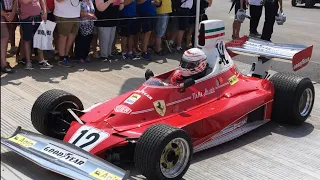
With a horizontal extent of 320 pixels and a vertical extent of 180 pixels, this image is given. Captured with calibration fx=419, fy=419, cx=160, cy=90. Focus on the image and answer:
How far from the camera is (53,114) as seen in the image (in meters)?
4.56

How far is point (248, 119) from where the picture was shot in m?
5.24

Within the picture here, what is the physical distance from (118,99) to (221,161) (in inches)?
53.9

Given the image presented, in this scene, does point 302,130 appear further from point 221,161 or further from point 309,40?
point 309,40

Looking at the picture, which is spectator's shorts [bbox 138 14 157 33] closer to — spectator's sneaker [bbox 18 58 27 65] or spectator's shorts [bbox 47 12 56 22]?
spectator's shorts [bbox 47 12 56 22]

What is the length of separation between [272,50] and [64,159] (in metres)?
3.80

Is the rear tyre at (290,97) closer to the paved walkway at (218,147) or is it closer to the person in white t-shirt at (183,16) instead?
the paved walkway at (218,147)

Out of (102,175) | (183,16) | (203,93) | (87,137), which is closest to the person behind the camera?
(102,175)

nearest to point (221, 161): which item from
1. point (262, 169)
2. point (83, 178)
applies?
point (262, 169)

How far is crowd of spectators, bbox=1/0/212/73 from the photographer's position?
731cm

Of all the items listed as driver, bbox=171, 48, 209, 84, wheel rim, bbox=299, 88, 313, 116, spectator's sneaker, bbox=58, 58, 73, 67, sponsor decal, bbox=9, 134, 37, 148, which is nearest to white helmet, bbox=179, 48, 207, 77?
driver, bbox=171, 48, 209, 84

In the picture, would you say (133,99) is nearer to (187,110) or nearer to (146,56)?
(187,110)

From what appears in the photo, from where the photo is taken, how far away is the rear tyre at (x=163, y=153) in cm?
367

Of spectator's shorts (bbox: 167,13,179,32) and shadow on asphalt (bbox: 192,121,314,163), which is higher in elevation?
spectator's shorts (bbox: 167,13,179,32)

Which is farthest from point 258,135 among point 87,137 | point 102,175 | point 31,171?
point 31,171
